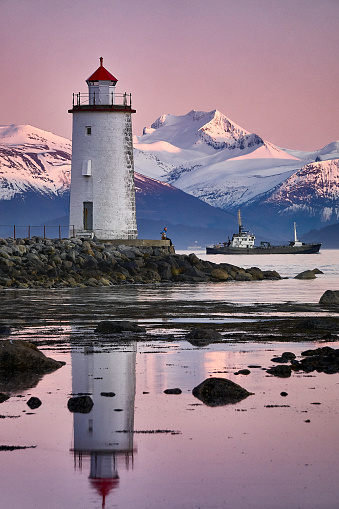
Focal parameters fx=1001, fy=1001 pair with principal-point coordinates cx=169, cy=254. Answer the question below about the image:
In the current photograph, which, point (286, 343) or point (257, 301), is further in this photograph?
point (257, 301)

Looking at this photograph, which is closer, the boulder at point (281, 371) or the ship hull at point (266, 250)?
the boulder at point (281, 371)

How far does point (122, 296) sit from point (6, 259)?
8.76 metres

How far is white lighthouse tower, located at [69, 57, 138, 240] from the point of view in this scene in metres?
44.0

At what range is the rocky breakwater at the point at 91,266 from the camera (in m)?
36.5

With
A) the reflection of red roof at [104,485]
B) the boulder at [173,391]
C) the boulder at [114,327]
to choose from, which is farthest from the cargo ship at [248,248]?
the reflection of red roof at [104,485]

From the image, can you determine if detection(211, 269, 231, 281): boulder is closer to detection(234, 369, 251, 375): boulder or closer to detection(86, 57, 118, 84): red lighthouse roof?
detection(86, 57, 118, 84): red lighthouse roof

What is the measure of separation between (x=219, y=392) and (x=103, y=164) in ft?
109

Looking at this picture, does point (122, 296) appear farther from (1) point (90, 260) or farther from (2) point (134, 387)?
(2) point (134, 387)

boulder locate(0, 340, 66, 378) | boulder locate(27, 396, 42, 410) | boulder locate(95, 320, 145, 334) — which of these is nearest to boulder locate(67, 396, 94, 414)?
boulder locate(27, 396, 42, 410)

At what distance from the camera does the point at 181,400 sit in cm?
1138

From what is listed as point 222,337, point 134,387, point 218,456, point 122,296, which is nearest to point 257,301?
point 122,296

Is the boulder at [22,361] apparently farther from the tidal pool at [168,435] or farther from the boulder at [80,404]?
the boulder at [80,404]

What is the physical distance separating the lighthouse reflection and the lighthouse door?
28990 mm

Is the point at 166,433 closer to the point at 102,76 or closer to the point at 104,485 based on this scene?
the point at 104,485
